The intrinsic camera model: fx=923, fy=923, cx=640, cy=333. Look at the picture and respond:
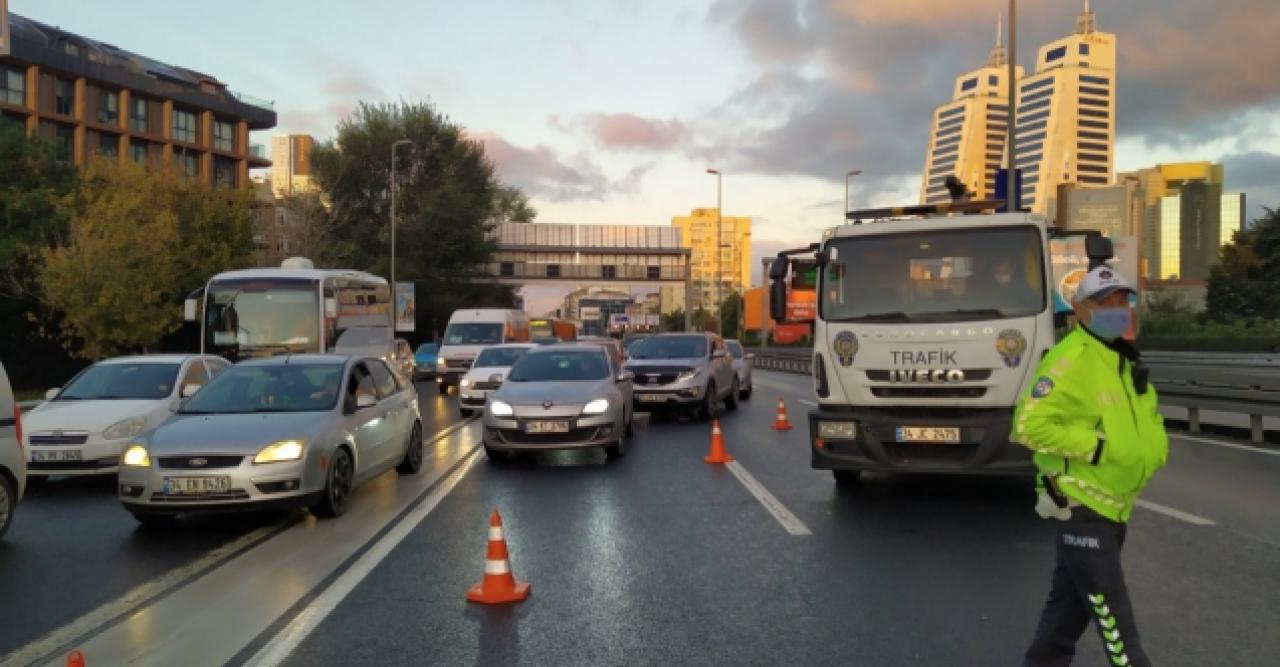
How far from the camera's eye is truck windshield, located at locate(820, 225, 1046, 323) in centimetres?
838

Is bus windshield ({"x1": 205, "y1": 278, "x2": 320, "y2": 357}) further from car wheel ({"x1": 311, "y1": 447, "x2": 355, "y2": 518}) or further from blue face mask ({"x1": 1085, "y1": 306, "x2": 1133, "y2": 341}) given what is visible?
blue face mask ({"x1": 1085, "y1": 306, "x2": 1133, "y2": 341})

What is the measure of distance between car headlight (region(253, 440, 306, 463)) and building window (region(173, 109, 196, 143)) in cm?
6362

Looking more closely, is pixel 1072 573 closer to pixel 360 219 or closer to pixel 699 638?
pixel 699 638

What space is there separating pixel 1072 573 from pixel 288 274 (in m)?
17.3

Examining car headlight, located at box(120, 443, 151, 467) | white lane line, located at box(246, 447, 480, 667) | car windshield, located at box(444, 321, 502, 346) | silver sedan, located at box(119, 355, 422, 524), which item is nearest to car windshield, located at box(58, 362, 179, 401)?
silver sedan, located at box(119, 355, 422, 524)

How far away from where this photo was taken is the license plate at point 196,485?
749 cm

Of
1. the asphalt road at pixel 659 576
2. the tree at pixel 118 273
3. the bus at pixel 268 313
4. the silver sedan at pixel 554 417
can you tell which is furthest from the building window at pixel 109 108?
the silver sedan at pixel 554 417

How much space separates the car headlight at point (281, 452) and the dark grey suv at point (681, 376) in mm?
9964

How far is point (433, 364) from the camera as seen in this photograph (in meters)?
36.8

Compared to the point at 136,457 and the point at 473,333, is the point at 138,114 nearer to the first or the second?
the point at 473,333

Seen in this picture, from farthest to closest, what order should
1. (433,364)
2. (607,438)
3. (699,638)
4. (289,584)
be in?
1. (433,364)
2. (607,438)
3. (289,584)
4. (699,638)

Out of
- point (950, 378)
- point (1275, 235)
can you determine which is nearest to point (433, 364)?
point (950, 378)

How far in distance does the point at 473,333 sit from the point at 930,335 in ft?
71.3

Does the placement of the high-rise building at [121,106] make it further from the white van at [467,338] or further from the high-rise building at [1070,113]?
the high-rise building at [1070,113]
